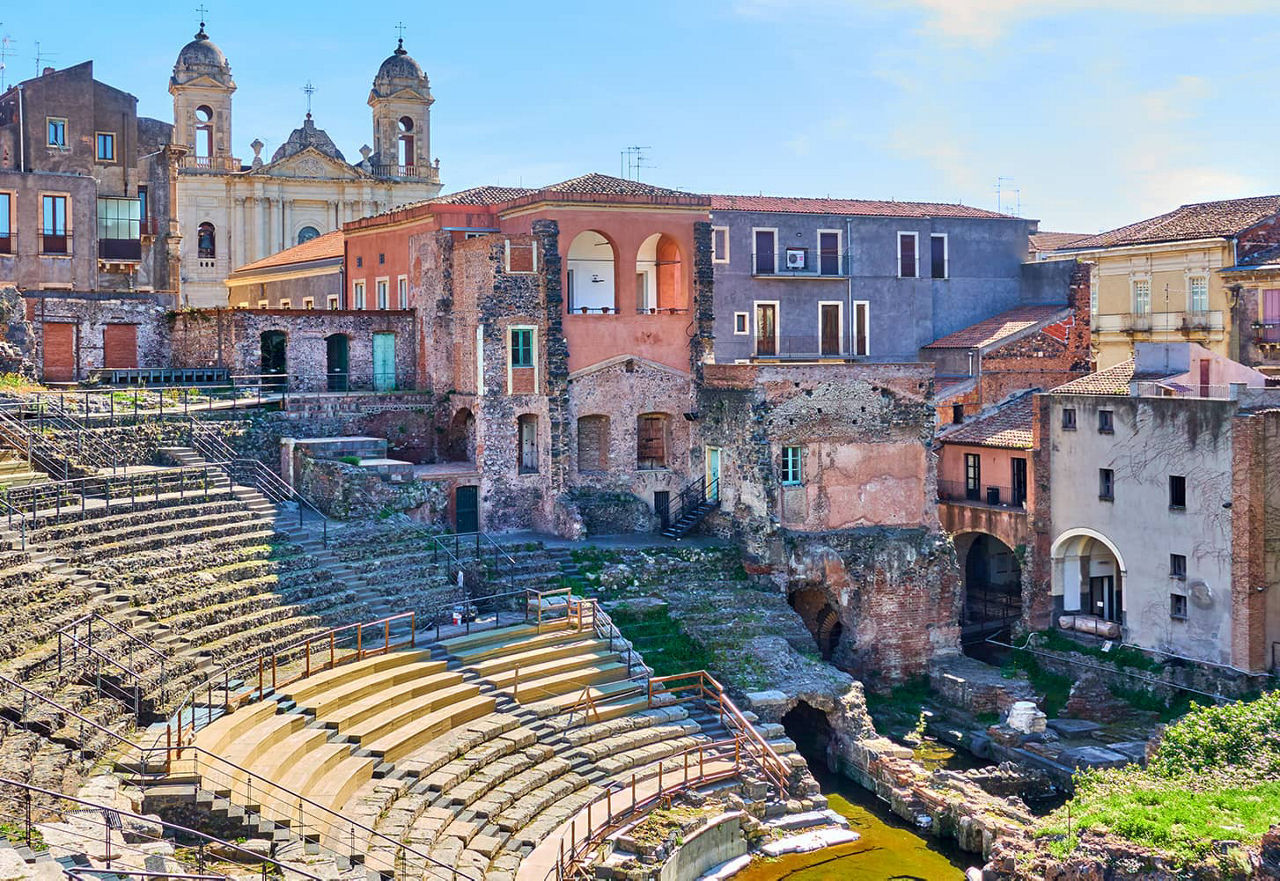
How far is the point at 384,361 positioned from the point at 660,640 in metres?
13.4

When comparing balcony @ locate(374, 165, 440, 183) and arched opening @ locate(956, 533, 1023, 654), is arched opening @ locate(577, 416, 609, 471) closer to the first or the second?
arched opening @ locate(956, 533, 1023, 654)

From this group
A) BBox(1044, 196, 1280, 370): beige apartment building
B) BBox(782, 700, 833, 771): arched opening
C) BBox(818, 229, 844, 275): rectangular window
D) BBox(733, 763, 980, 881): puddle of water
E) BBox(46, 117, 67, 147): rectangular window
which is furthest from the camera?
BBox(818, 229, 844, 275): rectangular window

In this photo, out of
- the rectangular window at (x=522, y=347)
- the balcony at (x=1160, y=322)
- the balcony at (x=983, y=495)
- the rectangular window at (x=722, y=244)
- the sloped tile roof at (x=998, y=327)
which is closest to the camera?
the rectangular window at (x=522, y=347)

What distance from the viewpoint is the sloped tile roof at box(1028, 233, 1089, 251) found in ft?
186

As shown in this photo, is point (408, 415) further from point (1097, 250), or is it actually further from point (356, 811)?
point (1097, 250)

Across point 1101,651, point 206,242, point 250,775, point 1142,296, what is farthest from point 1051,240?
point 250,775

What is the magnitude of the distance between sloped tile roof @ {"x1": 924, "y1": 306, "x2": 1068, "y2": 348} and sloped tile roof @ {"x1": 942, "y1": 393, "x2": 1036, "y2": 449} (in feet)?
13.3

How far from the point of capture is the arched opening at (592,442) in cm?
3859

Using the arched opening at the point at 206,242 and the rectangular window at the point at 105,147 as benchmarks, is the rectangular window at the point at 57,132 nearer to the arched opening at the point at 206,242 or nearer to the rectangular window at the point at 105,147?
the rectangular window at the point at 105,147

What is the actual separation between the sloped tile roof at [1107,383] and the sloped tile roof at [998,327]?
9292 mm

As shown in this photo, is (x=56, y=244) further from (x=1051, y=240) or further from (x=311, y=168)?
(x=1051, y=240)

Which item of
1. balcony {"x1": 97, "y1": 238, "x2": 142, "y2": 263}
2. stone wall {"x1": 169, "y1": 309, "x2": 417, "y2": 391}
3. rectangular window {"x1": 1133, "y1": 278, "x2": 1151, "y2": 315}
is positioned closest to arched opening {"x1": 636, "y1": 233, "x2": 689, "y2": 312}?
stone wall {"x1": 169, "y1": 309, "x2": 417, "y2": 391}

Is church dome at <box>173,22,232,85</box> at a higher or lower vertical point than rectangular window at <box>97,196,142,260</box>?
higher

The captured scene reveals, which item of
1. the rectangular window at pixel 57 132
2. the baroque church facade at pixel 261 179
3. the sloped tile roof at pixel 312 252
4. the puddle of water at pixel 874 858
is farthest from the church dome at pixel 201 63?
the puddle of water at pixel 874 858
